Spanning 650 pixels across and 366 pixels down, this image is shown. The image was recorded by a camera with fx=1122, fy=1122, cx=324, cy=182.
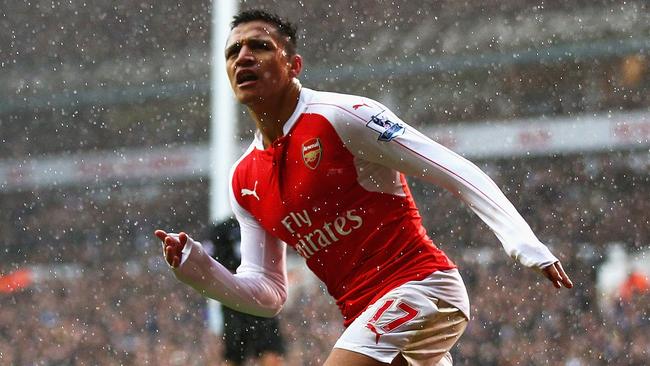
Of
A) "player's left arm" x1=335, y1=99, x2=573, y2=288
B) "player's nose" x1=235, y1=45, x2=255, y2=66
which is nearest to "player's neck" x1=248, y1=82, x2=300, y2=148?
"player's nose" x1=235, y1=45, x2=255, y2=66

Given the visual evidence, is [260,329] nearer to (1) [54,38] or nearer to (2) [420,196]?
(2) [420,196]

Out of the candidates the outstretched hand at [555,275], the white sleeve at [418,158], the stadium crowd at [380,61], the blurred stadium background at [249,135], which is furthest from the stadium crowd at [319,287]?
the outstretched hand at [555,275]

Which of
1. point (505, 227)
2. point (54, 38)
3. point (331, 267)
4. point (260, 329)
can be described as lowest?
point (54, 38)

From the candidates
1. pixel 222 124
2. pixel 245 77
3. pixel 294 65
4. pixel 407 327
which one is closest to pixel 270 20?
pixel 294 65

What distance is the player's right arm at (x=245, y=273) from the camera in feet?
11.9

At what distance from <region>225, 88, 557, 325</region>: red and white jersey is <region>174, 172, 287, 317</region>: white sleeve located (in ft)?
0.61

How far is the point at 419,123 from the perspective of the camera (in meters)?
17.3

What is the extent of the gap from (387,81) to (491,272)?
5.46m

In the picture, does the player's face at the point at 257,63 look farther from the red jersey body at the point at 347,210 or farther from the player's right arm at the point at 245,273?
the player's right arm at the point at 245,273

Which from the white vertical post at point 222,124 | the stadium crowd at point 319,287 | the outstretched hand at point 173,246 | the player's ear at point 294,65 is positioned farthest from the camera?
the white vertical post at point 222,124

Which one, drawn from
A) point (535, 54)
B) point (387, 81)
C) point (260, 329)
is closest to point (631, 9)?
point (535, 54)

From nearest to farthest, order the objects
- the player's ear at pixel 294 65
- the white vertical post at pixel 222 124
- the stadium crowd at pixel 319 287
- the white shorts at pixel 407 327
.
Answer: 1. the white shorts at pixel 407 327
2. the player's ear at pixel 294 65
3. the stadium crowd at pixel 319 287
4. the white vertical post at pixel 222 124

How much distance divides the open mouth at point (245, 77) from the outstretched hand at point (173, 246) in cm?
56

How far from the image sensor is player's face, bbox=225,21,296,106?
377 cm
